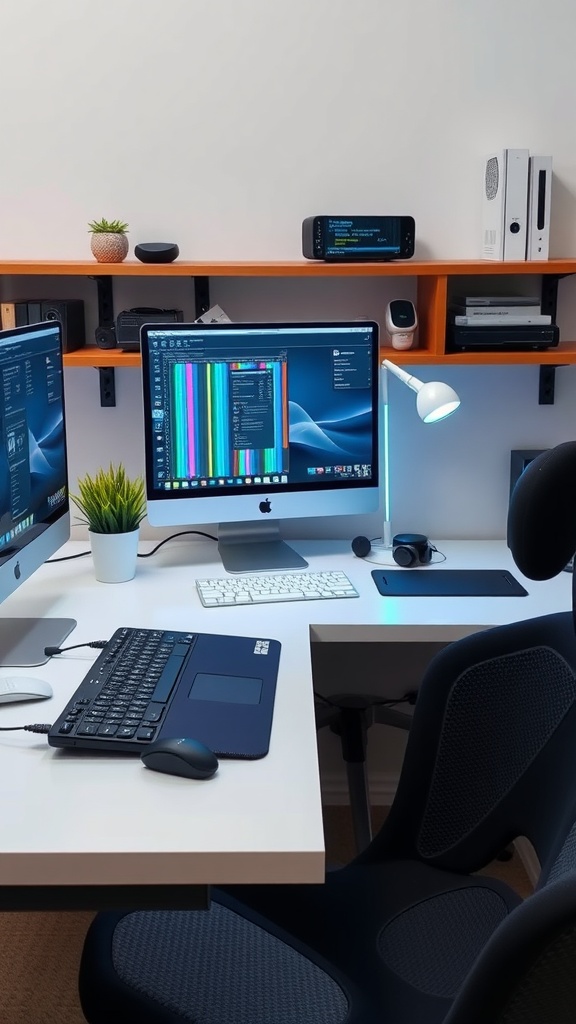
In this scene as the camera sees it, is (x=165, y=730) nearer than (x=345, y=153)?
Yes

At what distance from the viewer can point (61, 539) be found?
6.36 feet

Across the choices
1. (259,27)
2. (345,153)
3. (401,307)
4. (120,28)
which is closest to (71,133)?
(120,28)

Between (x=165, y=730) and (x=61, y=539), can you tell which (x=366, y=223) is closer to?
(x=61, y=539)

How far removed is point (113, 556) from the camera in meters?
2.08

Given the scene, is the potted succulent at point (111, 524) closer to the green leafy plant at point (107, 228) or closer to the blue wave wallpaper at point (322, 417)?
the blue wave wallpaper at point (322, 417)

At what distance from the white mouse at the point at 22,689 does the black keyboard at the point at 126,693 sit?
0.07m

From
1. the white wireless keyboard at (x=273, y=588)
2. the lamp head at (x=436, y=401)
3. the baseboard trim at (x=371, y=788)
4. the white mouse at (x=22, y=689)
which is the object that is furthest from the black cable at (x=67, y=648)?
the baseboard trim at (x=371, y=788)

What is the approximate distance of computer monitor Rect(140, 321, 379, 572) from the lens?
2166mm

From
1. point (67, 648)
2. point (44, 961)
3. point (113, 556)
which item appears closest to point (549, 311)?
point (113, 556)

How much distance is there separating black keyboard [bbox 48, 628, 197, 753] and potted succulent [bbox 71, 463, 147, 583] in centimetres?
43

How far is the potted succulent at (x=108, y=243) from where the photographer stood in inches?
87.5

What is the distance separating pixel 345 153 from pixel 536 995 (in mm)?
2031

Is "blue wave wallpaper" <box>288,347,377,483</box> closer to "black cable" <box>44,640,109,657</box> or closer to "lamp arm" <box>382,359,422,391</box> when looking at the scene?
"lamp arm" <box>382,359,422,391</box>

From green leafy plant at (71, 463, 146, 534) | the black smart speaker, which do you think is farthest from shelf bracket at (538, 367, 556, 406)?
green leafy plant at (71, 463, 146, 534)
